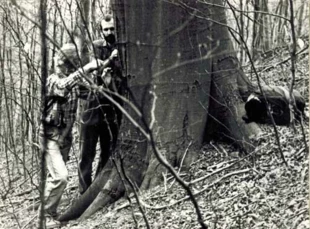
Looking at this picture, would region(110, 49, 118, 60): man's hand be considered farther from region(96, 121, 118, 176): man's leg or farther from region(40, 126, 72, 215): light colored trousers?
region(40, 126, 72, 215): light colored trousers

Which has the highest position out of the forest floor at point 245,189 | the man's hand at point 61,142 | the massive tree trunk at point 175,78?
the massive tree trunk at point 175,78

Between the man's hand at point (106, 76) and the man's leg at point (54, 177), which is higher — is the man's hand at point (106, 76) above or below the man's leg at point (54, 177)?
above

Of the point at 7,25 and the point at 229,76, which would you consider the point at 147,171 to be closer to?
the point at 229,76

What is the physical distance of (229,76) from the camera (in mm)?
2582

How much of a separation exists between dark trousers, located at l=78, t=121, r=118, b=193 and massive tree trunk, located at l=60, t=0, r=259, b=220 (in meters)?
0.06

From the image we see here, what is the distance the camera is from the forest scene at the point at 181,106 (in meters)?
2.54

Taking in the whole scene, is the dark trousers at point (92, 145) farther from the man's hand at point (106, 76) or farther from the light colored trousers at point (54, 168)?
the man's hand at point (106, 76)

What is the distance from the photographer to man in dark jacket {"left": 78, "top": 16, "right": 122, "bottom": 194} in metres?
2.57

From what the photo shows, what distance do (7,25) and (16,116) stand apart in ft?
1.32

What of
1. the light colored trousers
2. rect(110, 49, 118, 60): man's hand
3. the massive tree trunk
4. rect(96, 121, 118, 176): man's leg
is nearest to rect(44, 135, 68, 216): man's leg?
the light colored trousers

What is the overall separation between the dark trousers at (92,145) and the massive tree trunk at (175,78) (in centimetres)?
6

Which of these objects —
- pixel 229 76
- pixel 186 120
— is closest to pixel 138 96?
pixel 186 120

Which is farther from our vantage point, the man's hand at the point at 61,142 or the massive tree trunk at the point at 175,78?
the man's hand at the point at 61,142

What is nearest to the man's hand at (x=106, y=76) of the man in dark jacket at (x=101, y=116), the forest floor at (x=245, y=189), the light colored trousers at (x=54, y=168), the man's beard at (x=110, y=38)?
the man in dark jacket at (x=101, y=116)
